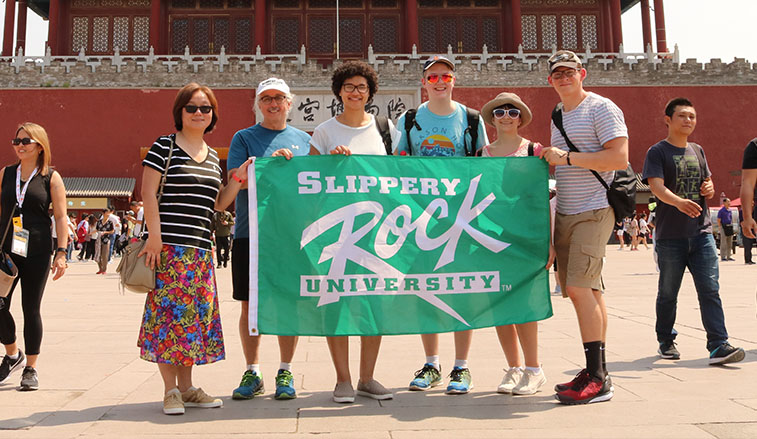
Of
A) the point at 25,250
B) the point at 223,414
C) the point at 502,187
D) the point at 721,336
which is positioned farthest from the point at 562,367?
the point at 25,250

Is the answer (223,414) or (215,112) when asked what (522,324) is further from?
(215,112)

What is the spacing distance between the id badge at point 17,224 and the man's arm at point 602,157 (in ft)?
9.00

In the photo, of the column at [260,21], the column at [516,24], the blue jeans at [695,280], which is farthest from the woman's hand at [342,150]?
the column at [516,24]

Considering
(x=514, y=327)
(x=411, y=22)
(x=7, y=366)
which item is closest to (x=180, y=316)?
(x=7, y=366)

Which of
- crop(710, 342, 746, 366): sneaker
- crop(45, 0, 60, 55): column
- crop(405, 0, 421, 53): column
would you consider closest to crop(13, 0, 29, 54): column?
crop(45, 0, 60, 55): column

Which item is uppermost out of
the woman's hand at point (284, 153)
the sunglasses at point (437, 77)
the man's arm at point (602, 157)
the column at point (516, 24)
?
the column at point (516, 24)

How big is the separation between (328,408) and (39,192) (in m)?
1.99

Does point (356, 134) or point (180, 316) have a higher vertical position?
point (356, 134)

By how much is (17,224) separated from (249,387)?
60.7 inches

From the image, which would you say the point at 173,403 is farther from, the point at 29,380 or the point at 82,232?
the point at 82,232

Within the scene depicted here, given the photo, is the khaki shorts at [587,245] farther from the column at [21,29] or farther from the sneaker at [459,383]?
the column at [21,29]

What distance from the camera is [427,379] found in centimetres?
328

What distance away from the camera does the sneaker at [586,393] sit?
2895 mm

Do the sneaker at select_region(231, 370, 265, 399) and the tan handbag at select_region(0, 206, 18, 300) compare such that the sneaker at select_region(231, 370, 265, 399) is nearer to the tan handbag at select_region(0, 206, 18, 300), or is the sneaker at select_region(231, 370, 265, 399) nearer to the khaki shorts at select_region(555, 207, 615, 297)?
the tan handbag at select_region(0, 206, 18, 300)
